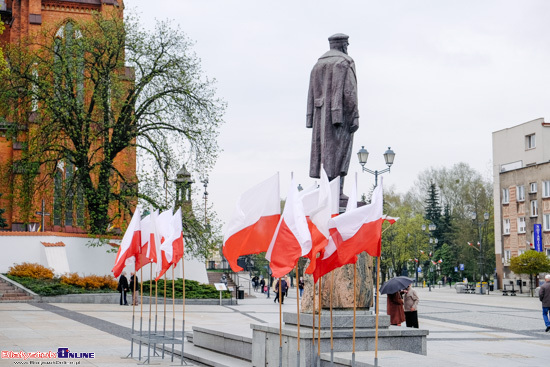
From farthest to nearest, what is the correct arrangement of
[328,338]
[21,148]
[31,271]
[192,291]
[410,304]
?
[21,148], [192,291], [31,271], [410,304], [328,338]

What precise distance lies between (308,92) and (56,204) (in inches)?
1106

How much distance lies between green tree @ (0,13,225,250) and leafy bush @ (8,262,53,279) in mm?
3872

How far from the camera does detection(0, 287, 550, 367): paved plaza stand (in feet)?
45.2

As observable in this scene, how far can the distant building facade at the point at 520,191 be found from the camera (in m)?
60.6

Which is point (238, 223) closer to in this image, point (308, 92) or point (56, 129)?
point (308, 92)

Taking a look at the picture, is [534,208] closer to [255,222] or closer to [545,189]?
[545,189]

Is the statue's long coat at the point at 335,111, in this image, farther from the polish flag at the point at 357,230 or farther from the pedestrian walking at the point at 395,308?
the pedestrian walking at the point at 395,308

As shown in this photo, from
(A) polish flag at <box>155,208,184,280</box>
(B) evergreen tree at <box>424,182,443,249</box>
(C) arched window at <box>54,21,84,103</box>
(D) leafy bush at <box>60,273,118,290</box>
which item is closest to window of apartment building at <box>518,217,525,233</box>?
(B) evergreen tree at <box>424,182,443,249</box>

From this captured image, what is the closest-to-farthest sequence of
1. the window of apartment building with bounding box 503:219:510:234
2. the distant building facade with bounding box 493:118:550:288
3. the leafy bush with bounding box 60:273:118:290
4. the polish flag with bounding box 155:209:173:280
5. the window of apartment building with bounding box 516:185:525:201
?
the polish flag with bounding box 155:209:173:280 < the leafy bush with bounding box 60:273:118:290 < the distant building facade with bounding box 493:118:550:288 < the window of apartment building with bounding box 516:185:525:201 < the window of apartment building with bounding box 503:219:510:234

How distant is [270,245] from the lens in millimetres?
9281

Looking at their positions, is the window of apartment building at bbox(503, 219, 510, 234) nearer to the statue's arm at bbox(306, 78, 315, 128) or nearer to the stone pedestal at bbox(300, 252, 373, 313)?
the statue's arm at bbox(306, 78, 315, 128)

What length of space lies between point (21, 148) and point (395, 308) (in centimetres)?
3434

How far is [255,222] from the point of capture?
990 centimetres

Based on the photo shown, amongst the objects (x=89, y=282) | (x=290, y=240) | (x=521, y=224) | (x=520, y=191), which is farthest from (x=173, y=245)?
(x=521, y=224)
